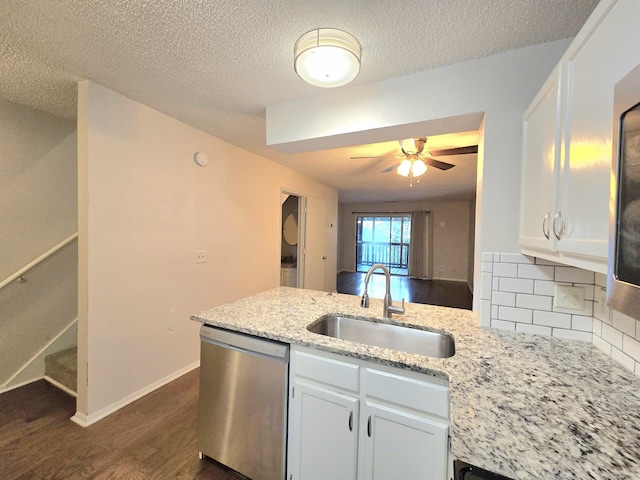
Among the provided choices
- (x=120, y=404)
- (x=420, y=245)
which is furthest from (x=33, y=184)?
(x=420, y=245)

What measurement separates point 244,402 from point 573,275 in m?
1.73

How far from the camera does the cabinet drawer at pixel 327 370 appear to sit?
1.13 meters

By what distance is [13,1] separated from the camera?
3.62 feet

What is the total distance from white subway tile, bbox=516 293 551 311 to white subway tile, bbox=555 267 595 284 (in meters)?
0.11

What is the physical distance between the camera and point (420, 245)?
776 cm

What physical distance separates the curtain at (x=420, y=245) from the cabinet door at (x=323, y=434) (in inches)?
283

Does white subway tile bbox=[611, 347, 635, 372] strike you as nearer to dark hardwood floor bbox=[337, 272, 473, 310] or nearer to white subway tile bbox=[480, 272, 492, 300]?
white subway tile bbox=[480, 272, 492, 300]

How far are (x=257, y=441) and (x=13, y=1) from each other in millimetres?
2274

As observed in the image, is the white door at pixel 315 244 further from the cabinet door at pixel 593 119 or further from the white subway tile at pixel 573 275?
the cabinet door at pixel 593 119

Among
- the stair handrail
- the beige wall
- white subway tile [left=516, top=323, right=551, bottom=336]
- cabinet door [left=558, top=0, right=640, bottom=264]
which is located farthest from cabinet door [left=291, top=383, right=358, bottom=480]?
the beige wall

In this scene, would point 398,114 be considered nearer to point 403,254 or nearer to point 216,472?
point 216,472

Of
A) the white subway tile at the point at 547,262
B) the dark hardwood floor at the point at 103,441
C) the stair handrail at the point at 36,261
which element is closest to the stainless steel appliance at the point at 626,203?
the white subway tile at the point at 547,262

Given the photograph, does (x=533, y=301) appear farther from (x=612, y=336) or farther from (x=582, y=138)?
(x=582, y=138)

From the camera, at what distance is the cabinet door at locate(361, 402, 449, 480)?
0.97 m
